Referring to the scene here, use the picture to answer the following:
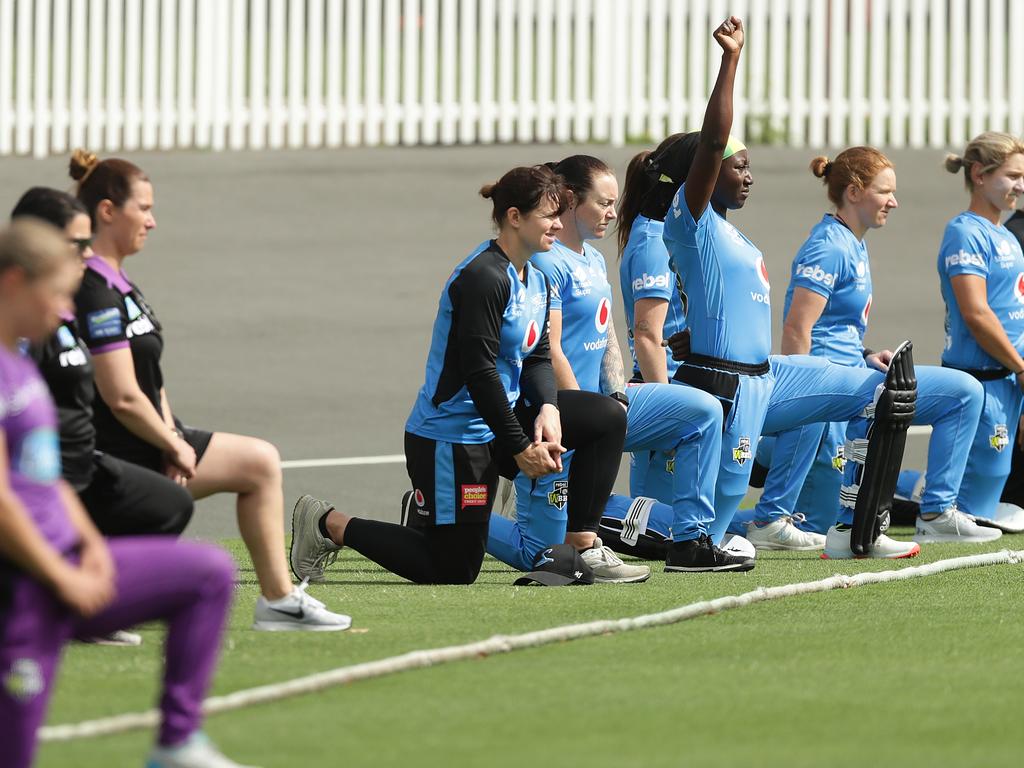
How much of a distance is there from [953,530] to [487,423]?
10.2ft

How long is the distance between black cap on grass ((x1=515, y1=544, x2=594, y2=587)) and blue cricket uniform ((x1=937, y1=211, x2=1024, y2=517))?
2.81m

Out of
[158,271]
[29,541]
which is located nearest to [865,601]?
[29,541]

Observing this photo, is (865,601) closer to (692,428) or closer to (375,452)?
(692,428)

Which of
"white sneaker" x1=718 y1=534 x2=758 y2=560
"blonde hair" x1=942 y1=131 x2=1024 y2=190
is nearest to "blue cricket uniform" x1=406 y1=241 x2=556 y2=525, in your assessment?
"white sneaker" x1=718 y1=534 x2=758 y2=560

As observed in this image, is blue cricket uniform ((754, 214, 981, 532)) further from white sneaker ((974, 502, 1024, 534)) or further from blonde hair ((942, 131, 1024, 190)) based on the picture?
blonde hair ((942, 131, 1024, 190))

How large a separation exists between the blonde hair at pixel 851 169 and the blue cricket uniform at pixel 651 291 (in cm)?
96

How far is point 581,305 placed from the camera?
27.4ft

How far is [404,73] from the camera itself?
2050cm

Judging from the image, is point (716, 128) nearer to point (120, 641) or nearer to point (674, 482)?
point (674, 482)

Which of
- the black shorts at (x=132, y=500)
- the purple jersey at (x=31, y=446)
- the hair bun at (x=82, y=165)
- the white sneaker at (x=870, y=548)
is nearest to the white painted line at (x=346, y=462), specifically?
the white sneaker at (x=870, y=548)

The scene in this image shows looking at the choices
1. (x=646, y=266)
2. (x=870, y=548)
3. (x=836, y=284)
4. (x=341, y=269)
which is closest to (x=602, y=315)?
(x=646, y=266)

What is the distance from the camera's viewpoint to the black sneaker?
8242mm

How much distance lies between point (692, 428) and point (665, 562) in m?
0.77

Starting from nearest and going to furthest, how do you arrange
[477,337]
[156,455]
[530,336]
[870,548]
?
1. [156,455]
2. [477,337]
3. [530,336]
4. [870,548]
